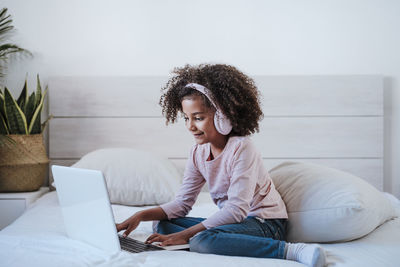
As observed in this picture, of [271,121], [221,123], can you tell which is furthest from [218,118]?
[271,121]

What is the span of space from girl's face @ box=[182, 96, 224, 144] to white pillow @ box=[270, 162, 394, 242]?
1.34 ft

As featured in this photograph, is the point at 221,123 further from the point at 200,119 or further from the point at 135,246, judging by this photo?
the point at 135,246

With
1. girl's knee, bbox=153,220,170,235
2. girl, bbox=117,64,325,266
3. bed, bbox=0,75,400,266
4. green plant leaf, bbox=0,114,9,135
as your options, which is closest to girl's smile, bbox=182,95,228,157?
girl, bbox=117,64,325,266

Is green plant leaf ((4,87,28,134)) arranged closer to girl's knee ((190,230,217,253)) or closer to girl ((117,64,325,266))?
girl ((117,64,325,266))

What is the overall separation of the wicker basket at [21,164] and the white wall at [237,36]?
608 millimetres

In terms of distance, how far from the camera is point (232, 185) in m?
1.30

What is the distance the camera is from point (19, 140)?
234cm

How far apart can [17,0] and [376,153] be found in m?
2.61

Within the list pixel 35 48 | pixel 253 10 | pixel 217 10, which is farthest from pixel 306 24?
pixel 35 48

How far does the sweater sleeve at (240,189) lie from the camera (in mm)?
1261

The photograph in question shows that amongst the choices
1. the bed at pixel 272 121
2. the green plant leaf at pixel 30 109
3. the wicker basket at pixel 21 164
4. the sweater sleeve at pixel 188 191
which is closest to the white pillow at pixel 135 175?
the bed at pixel 272 121

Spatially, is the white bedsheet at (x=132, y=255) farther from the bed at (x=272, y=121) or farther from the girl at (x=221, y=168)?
the bed at (x=272, y=121)

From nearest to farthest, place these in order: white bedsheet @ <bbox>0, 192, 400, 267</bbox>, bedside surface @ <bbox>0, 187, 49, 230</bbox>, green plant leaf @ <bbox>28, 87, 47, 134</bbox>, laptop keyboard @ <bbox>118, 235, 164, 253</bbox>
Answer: white bedsheet @ <bbox>0, 192, 400, 267</bbox>, laptop keyboard @ <bbox>118, 235, 164, 253</bbox>, bedside surface @ <bbox>0, 187, 49, 230</bbox>, green plant leaf @ <bbox>28, 87, 47, 134</bbox>

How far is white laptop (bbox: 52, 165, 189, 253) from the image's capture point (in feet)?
3.57
